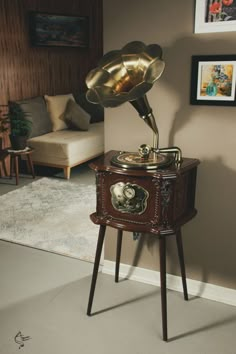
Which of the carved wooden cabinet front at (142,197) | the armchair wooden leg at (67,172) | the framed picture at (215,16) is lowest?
the armchair wooden leg at (67,172)

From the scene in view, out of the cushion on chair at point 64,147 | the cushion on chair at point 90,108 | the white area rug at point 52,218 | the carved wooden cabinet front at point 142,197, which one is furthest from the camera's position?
the cushion on chair at point 90,108

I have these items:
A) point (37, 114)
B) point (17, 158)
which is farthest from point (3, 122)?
point (37, 114)

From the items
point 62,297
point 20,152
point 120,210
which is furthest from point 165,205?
point 20,152

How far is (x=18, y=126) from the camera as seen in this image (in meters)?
4.34

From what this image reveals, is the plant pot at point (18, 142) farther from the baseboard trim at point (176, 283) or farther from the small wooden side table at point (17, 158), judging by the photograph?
the baseboard trim at point (176, 283)

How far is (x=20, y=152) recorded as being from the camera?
169 inches

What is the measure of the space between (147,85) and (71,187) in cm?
263

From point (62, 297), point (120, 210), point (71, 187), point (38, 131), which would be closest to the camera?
point (120, 210)

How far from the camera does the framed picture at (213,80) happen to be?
1908 mm

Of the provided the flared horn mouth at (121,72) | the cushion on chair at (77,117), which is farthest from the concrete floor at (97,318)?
the cushion on chair at (77,117)

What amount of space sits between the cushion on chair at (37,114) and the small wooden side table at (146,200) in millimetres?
2913

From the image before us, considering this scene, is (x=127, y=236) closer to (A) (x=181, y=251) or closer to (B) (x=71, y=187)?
(A) (x=181, y=251)
